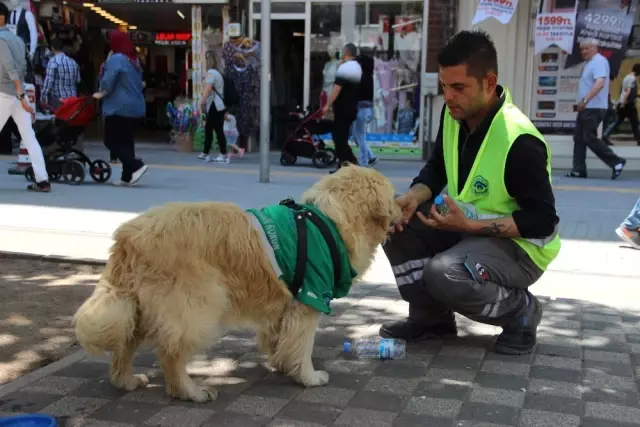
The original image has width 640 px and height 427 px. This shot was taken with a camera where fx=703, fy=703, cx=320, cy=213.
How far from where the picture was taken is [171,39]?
18.2m

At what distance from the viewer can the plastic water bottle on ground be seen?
380cm

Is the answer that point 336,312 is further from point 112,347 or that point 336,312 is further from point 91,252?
point 91,252

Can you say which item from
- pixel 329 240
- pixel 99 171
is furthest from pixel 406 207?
pixel 99 171

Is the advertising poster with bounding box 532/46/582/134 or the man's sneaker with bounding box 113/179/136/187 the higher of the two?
the advertising poster with bounding box 532/46/582/134

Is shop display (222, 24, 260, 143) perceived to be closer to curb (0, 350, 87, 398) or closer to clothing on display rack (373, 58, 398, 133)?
clothing on display rack (373, 58, 398, 133)

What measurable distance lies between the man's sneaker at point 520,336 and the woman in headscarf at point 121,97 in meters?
6.79

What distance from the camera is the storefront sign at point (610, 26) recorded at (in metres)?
12.5

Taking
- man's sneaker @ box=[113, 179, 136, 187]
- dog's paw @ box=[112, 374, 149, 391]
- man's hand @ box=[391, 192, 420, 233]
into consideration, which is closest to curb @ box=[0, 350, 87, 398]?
dog's paw @ box=[112, 374, 149, 391]

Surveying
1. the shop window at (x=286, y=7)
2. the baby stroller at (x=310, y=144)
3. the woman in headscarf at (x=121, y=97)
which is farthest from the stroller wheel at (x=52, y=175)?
the shop window at (x=286, y=7)

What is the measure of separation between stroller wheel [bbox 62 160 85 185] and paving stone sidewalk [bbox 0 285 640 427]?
6.45 meters

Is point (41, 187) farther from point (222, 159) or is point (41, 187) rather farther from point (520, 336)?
point (520, 336)

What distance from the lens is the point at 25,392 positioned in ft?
10.6

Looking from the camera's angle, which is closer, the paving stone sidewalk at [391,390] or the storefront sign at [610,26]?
the paving stone sidewalk at [391,390]

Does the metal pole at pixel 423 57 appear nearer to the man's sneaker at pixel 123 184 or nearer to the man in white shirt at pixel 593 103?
the man in white shirt at pixel 593 103
